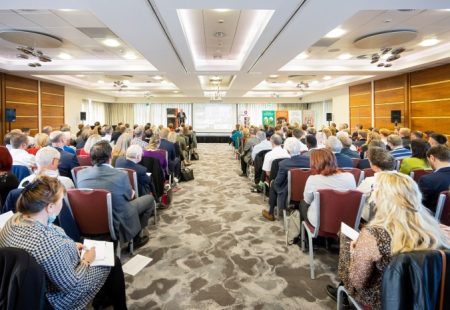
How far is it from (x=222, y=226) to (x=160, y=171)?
1401 millimetres

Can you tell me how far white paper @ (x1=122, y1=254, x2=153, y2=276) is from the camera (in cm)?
312

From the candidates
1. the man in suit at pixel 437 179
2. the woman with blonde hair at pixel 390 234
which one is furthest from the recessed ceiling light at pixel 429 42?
the woman with blonde hair at pixel 390 234

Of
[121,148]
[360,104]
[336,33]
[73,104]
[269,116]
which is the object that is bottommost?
[121,148]

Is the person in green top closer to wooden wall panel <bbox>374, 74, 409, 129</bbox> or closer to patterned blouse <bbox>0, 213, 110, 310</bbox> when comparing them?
patterned blouse <bbox>0, 213, 110, 310</bbox>

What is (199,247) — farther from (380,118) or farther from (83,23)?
(380,118)

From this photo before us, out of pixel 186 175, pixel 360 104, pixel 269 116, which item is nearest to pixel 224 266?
pixel 186 175

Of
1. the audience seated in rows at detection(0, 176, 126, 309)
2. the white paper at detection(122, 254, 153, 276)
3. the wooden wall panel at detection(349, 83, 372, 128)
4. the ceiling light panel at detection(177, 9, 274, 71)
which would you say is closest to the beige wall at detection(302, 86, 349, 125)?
the wooden wall panel at detection(349, 83, 372, 128)

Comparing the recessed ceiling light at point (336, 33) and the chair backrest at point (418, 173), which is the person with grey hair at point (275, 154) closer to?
the chair backrest at point (418, 173)

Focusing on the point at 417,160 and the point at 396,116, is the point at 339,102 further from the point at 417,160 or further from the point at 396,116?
the point at 417,160

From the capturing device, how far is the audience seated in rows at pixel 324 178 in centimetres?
302

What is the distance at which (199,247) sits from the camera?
3727mm

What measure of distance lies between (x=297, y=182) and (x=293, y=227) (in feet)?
1.91

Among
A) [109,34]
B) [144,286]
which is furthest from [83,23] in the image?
[144,286]

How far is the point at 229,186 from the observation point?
7.10 meters
